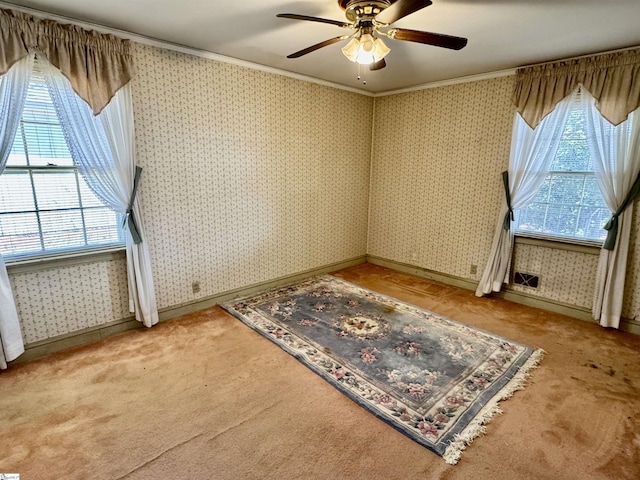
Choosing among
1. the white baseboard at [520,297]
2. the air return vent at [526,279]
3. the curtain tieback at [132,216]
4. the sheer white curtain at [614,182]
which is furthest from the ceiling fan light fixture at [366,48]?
the white baseboard at [520,297]

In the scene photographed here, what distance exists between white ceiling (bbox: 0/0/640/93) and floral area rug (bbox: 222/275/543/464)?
2514 mm

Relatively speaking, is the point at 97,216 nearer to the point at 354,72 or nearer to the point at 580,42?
the point at 354,72

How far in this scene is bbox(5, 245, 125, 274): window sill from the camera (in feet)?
7.90

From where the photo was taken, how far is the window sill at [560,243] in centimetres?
319

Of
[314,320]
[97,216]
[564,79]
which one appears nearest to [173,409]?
[314,320]

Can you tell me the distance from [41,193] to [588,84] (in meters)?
4.76

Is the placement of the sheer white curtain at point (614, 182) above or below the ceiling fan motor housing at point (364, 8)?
below

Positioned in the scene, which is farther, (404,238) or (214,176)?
(404,238)

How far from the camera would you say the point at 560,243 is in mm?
3373

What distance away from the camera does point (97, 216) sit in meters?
2.78

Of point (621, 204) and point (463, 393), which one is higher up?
point (621, 204)

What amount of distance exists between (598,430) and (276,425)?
1.89 m

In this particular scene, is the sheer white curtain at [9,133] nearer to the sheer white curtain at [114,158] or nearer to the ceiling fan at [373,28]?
the sheer white curtain at [114,158]

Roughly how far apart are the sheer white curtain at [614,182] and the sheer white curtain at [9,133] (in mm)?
4639
